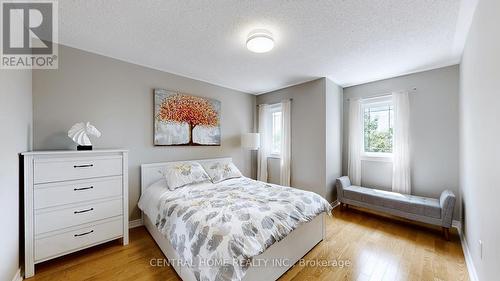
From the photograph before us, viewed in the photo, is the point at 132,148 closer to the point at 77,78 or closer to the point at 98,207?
the point at 98,207

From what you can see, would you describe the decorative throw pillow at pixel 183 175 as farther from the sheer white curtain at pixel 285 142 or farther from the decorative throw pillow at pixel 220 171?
the sheer white curtain at pixel 285 142

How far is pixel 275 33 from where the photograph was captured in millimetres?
1984

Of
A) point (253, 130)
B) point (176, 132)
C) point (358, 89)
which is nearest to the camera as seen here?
point (176, 132)

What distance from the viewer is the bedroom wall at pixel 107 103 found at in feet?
7.05

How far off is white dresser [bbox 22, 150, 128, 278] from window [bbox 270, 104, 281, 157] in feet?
9.47

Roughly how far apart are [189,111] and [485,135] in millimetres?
3386

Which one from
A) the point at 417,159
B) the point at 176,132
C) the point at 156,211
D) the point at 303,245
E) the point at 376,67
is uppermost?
the point at 376,67

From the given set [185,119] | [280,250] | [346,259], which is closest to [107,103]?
[185,119]

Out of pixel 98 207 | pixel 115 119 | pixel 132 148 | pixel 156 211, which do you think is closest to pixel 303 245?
pixel 156 211

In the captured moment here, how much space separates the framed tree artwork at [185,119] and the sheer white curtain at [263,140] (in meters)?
1.08

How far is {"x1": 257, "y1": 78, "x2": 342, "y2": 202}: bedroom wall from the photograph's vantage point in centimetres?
334

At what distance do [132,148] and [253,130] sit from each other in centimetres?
251

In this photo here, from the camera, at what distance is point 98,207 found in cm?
208

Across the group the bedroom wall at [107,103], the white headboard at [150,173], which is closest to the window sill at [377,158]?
the bedroom wall at [107,103]
